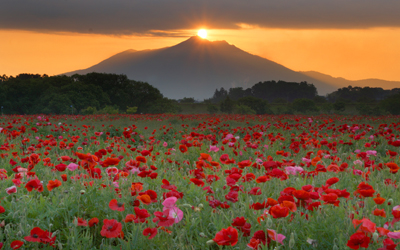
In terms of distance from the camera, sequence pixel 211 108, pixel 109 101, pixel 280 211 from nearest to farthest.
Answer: pixel 280 211
pixel 211 108
pixel 109 101

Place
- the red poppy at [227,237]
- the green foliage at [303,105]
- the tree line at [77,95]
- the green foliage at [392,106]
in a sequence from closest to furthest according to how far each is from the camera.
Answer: the red poppy at [227,237]
the green foliage at [392,106]
the tree line at [77,95]
the green foliage at [303,105]

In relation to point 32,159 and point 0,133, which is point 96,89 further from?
point 32,159

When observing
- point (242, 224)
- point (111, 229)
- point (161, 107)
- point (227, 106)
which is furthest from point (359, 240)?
point (161, 107)

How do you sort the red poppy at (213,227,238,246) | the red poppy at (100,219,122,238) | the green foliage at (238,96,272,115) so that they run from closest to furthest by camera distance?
the red poppy at (213,227,238,246)
the red poppy at (100,219,122,238)
the green foliage at (238,96,272,115)

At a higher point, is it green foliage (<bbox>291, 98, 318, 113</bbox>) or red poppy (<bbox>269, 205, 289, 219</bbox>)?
green foliage (<bbox>291, 98, 318, 113</bbox>)

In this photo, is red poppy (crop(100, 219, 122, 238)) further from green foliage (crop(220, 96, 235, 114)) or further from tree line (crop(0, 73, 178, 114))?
green foliage (crop(220, 96, 235, 114))

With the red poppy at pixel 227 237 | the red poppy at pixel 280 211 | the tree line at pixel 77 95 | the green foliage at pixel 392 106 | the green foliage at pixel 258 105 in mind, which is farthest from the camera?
the green foliage at pixel 258 105

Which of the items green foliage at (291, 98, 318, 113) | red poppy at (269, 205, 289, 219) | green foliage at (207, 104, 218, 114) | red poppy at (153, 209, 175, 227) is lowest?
red poppy at (153, 209, 175, 227)

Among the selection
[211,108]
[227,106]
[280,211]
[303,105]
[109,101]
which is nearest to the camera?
[280,211]

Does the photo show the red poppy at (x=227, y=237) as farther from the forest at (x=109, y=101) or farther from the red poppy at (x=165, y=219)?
the forest at (x=109, y=101)

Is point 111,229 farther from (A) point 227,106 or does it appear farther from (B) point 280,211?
(A) point 227,106

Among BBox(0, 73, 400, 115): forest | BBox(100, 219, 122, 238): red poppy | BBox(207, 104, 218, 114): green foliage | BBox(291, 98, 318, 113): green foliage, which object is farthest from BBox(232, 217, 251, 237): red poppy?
BBox(207, 104, 218, 114): green foliage

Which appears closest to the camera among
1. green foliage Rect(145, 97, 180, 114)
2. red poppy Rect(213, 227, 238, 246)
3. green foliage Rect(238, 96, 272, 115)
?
red poppy Rect(213, 227, 238, 246)

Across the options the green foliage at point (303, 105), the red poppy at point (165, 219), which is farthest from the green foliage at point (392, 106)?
the red poppy at point (165, 219)
